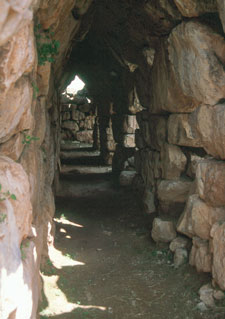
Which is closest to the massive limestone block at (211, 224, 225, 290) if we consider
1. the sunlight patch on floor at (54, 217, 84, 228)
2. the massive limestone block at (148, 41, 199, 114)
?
the massive limestone block at (148, 41, 199, 114)

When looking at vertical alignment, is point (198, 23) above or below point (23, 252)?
above

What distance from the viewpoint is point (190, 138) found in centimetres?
722

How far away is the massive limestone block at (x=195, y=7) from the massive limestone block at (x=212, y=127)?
1.39 meters

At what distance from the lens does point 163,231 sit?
24.0ft

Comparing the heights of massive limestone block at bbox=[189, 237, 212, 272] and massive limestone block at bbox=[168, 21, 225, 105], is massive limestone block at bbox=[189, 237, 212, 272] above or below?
below

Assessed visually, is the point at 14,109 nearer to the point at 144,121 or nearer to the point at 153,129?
the point at 153,129

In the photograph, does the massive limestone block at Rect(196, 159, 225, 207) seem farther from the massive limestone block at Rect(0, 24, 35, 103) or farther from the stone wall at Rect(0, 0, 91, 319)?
the massive limestone block at Rect(0, 24, 35, 103)

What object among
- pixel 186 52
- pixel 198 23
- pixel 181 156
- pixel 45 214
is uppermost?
pixel 198 23

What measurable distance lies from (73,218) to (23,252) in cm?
662

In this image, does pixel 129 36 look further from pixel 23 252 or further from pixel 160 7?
pixel 23 252

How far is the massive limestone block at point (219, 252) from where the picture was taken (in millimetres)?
4711

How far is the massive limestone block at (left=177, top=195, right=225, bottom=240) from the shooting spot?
5.20m

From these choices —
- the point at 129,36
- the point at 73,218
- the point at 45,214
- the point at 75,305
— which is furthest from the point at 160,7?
the point at 73,218

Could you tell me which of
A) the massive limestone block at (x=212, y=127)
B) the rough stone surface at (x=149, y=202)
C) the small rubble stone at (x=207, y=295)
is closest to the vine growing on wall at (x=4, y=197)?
the massive limestone block at (x=212, y=127)
